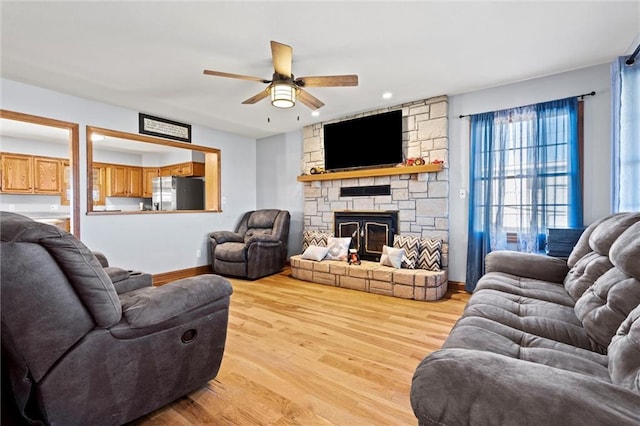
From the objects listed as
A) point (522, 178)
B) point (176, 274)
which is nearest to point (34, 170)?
point (176, 274)

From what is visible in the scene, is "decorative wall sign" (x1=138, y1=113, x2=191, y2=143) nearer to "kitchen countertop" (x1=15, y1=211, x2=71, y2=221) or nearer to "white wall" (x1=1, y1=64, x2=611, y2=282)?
"white wall" (x1=1, y1=64, x2=611, y2=282)

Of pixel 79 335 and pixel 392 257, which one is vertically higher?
pixel 79 335

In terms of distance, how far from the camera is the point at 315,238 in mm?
4914

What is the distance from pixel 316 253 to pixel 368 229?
34.8 inches

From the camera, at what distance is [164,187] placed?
5836mm

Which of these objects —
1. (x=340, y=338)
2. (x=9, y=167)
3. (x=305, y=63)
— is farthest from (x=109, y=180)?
(x=340, y=338)

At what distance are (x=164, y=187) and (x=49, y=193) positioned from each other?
2.33 metres

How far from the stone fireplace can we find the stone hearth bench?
21.2 inches

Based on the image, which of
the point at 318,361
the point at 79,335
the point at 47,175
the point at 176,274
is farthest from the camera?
the point at 47,175

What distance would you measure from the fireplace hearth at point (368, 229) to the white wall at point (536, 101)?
83cm

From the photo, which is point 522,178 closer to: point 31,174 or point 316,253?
point 316,253

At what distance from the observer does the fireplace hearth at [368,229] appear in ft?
14.3

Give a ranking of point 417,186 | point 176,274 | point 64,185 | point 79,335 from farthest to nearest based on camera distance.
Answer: point 64,185, point 176,274, point 417,186, point 79,335

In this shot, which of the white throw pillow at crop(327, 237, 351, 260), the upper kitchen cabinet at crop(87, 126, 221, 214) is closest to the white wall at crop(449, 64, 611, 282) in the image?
the white throw pillow at crop(327, 237, 351, 260)
